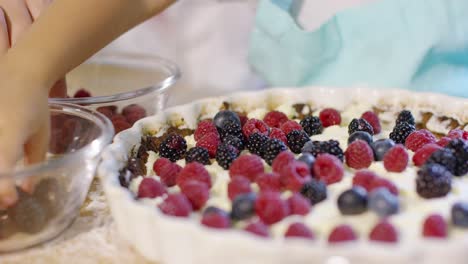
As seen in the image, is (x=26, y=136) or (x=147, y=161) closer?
(x=26, y=136)

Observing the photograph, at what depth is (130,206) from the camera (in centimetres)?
71

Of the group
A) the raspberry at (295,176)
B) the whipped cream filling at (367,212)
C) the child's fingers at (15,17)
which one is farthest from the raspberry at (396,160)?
the child's fingers at (15,17)

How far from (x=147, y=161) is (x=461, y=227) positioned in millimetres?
440

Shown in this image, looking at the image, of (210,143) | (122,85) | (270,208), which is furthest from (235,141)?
(122,85)

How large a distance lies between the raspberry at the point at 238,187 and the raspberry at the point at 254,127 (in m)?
0.21

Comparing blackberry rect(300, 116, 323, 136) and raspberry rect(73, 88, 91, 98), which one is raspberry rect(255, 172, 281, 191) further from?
raspberry rect(73, 88, 91, 98)

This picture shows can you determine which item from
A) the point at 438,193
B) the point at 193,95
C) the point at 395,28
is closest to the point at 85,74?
the point at 193,95

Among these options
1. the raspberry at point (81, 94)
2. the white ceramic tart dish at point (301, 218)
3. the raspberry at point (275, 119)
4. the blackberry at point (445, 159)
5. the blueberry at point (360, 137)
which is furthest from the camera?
the raspberry at point (81, 94)

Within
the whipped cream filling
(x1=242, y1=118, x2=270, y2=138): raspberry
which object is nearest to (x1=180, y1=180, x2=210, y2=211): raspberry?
the whipped cream filling

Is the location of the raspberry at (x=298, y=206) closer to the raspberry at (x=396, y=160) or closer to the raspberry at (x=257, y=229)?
the raspberry at (x=257, y=229)

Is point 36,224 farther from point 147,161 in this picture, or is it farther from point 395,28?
point 395,28

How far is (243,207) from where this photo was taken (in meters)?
0.72

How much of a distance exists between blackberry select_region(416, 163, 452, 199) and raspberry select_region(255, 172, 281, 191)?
16cm

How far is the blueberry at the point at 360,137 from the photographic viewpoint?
0.92 m
